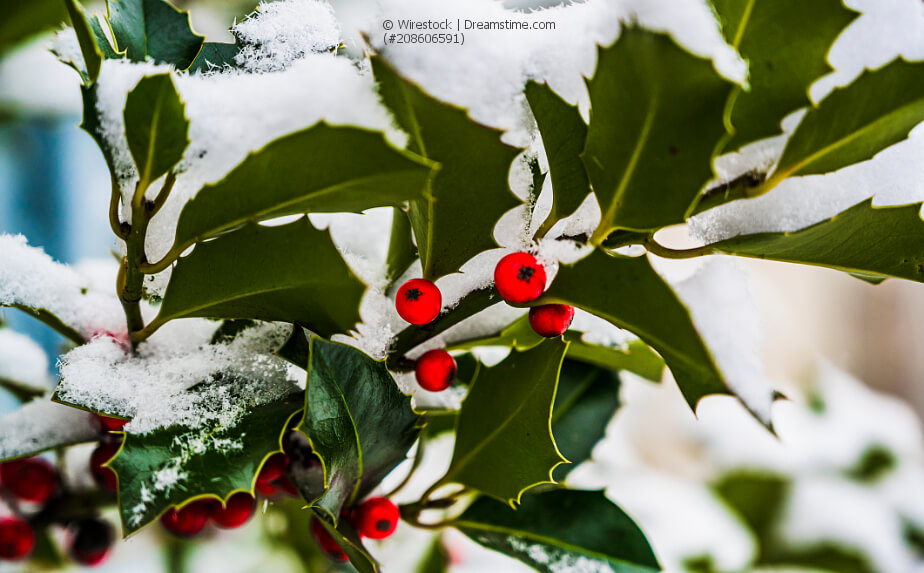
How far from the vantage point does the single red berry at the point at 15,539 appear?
1.55ft

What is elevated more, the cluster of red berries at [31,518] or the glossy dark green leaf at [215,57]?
the glossy dark green leaf at [215,57]

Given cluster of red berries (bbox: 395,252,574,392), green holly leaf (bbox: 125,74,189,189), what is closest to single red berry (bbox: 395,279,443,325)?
cluster of red berries (bbox: 395,252,574,392)

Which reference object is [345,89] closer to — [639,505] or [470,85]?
[470,85]

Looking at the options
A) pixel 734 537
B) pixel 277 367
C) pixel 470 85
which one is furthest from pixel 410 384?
pixel 734 537

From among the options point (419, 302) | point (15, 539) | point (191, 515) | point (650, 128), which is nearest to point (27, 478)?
point (15, 539)

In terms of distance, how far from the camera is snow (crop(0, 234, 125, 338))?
0.32 meters

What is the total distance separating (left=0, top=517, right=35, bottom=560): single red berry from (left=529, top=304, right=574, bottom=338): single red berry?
0.42 meters

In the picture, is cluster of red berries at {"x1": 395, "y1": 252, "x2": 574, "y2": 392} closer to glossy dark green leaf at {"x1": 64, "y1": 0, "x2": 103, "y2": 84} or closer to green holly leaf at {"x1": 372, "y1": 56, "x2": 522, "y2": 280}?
green holly leaf at {"x1": 372, "y1": 56, "x2": 522, "y2": 280}

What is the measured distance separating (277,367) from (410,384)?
3.1 inches

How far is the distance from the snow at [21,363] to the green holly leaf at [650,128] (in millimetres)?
416

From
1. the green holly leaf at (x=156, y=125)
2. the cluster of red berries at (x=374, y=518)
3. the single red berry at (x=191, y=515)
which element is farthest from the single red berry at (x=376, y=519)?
the green holly leaf at (x=156, y=125)

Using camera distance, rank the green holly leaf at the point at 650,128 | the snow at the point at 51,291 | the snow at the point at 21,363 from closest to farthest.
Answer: the green holly leaf at the point at 650,128
the snow at the point at 51,291
the snow at the point at 21,363

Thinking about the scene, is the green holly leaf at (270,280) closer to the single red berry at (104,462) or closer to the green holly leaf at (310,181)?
the green holly leaf at (310,181)

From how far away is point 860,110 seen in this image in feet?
0.93
